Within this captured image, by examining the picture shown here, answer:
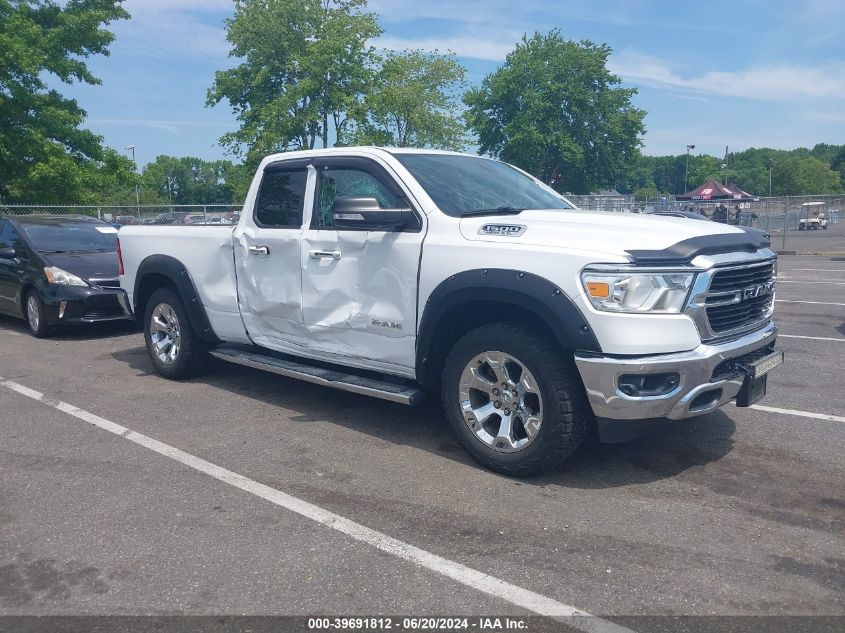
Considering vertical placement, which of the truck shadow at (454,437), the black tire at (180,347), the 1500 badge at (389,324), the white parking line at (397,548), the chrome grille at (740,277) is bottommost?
the white parking line at (397,548)

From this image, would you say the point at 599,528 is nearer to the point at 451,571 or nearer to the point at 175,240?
the point at 451,571

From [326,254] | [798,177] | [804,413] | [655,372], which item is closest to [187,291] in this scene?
[326,254]

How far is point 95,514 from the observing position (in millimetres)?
4105

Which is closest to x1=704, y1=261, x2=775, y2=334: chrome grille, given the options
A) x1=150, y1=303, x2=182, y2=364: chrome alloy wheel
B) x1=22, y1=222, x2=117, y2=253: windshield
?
x1=150, y1=303, x2=182, y2=364: chrome alloy wheel

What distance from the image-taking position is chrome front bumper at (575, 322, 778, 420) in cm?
392

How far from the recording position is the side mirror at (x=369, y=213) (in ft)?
15.7

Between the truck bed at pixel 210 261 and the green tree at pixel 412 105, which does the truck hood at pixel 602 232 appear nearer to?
the truck bed at pixel 210 261

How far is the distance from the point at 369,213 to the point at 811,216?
96.5ft

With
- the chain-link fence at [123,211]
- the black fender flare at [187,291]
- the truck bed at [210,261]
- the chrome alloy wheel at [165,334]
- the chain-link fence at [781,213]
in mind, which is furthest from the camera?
the chain-link fence at [781,213]

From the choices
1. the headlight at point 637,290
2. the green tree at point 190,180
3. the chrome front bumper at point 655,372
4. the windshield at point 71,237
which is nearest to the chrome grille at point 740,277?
the headlight at point 637,290

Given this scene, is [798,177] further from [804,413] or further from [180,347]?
[180,347]

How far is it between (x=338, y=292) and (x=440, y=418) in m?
1.30

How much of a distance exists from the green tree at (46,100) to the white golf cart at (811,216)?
24932 millimetres

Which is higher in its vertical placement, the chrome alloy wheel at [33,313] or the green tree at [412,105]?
the green tree at [412,105]
